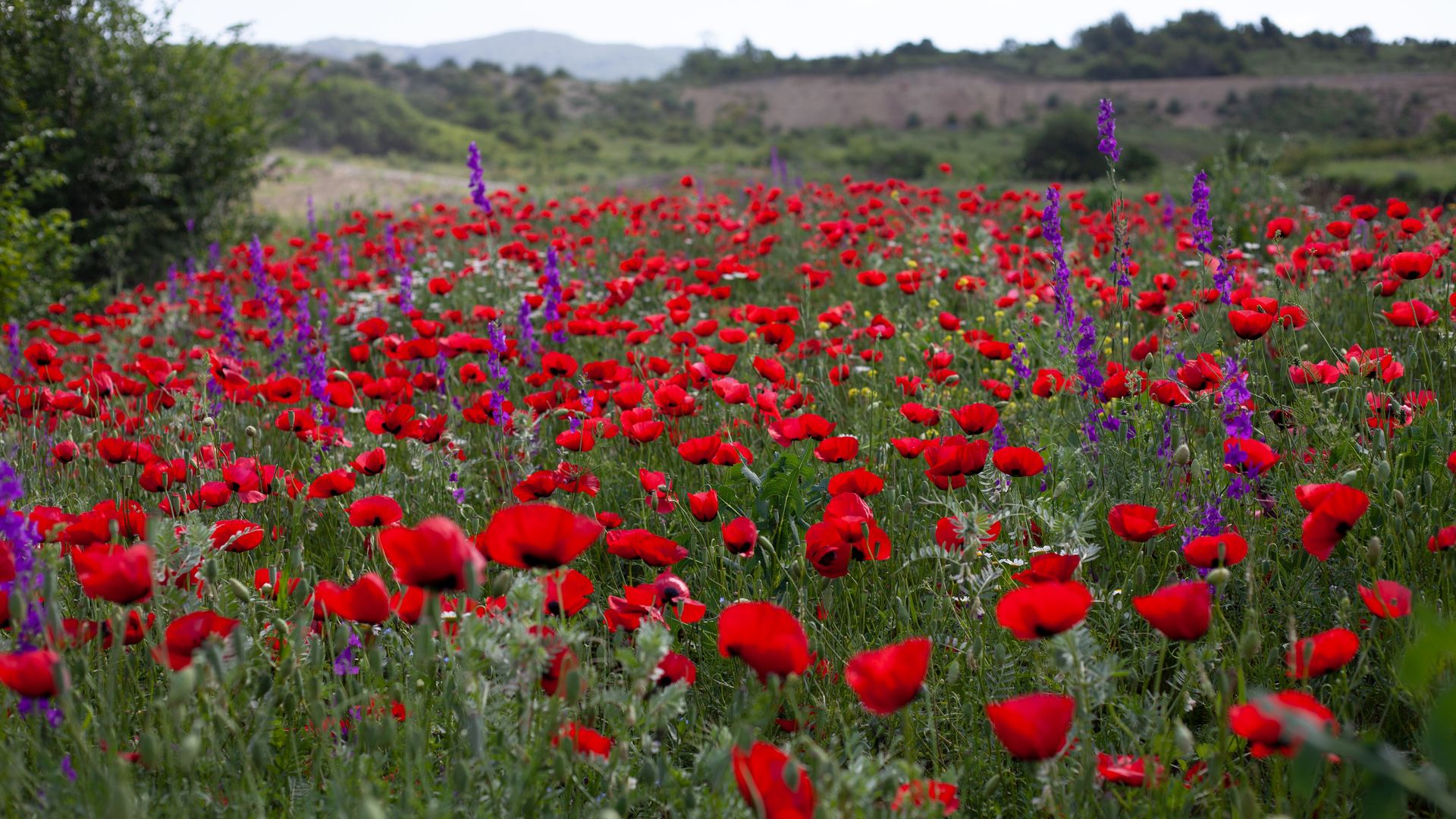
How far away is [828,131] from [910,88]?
826 centimetres

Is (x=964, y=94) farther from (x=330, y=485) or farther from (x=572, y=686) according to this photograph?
(x=572, y=686)

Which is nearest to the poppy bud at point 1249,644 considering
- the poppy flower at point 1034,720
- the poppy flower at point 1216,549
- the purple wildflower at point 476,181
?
the poppy flower at point 1216,549

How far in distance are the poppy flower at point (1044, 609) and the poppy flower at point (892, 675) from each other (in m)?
0.17

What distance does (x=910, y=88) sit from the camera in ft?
129

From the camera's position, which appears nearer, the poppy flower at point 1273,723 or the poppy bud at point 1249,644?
the poppy flower at point 1273,723

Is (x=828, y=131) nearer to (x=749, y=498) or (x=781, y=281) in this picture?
(x=781, y=281)

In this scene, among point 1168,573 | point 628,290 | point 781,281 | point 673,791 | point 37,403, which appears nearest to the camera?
point 673,791

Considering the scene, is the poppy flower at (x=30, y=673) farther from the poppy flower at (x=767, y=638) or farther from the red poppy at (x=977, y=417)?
the red poppy at (x=977, y=417)

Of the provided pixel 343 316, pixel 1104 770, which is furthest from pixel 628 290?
pixel 1104 770

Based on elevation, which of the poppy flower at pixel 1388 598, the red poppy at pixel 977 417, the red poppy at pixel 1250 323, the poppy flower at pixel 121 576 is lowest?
the poppy flower at pixel 1388 598

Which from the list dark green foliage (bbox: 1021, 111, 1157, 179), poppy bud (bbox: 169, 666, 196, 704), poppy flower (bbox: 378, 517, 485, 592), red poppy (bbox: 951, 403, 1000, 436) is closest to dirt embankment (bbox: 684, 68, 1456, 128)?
dark green foliage (bbox: 1021, 111, 1157, 179)

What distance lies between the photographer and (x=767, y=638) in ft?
3.93

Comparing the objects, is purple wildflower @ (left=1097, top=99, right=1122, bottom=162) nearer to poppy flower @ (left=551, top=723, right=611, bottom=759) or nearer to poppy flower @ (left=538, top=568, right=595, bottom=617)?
poppy flower @ (left=538, top=568, right=595, bottom=617)

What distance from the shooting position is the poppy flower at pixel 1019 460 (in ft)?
6.43
